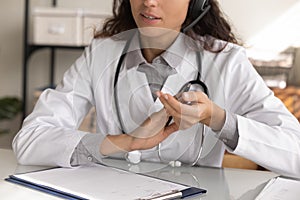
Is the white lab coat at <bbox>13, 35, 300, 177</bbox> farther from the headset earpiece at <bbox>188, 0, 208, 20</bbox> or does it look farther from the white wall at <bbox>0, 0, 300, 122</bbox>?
the white wall at <bbox>0, 0, 300, 122</bbox>

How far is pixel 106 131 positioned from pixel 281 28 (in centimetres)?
178

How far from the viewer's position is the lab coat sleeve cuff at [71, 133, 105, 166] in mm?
1074

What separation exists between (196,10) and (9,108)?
1.84m

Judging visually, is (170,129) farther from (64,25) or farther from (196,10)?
(64,25)

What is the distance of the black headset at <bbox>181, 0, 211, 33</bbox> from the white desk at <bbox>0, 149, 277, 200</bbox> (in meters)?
0.34

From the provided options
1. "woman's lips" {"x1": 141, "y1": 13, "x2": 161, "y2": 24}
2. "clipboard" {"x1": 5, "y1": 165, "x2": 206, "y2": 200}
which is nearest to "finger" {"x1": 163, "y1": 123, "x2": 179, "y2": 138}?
"clipboard" {"x1": 5, "y1": 165, "x2": 206, "y2": 200}

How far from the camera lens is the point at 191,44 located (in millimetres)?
1270

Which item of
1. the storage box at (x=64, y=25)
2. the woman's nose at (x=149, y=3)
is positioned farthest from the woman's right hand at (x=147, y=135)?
the storage box at (x=64, y=25)

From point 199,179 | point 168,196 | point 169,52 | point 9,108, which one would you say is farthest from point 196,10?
point 9,108

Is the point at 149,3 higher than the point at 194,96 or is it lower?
higher

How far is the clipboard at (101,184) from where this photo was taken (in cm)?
85

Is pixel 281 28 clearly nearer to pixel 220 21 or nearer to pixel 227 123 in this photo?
pixel 220 21

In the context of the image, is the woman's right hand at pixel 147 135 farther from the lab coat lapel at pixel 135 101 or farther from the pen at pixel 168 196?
the pen at pixel 168 196

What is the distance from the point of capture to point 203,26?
52.2 inches
